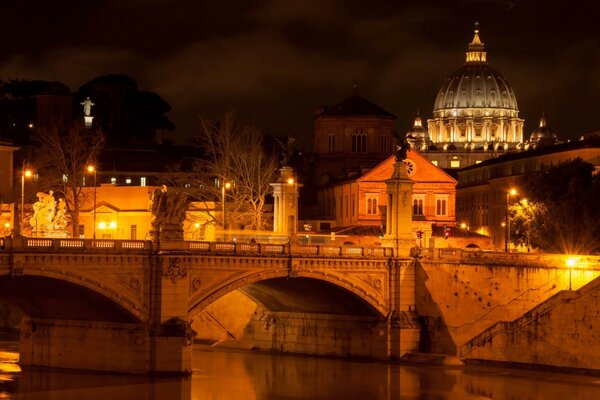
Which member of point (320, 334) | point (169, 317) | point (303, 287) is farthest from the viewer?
point (320, 334)

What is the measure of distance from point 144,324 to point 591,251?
3239cm

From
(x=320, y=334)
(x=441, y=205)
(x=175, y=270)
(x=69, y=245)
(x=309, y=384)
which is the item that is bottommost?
(x=309, y=384)

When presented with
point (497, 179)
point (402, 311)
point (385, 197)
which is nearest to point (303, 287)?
point (402, 311)

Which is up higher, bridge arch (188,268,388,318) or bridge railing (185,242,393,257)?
bridge railing (185,242,393,257)

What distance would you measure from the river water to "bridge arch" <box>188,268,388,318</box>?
296cm

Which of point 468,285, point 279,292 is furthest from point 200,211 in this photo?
point 468,285

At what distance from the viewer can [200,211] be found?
106750 millimetres

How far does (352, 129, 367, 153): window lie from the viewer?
144 m

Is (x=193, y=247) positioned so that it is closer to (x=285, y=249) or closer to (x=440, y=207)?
(x=285, y=249)

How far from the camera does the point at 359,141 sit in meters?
144

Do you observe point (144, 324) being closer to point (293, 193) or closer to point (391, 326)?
point (391, 326)

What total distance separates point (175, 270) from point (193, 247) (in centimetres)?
176

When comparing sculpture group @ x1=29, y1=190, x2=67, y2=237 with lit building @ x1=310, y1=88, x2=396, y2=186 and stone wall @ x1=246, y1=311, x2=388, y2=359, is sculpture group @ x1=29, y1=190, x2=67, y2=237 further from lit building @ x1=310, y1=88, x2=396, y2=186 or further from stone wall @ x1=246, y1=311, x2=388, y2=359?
lit building @ x1=310, y1=88, x2=396, y2=186

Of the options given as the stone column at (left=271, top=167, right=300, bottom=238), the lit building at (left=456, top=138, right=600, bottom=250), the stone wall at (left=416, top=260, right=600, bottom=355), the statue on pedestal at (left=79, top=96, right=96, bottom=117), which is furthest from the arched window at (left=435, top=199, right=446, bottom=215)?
the statue on pedestal at (left=79, top=96, right=96, bottom=117)
